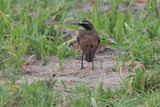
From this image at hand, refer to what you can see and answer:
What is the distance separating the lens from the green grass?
712 centimetres

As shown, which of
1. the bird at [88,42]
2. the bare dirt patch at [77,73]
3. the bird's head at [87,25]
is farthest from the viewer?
the bird's head at [87,25]

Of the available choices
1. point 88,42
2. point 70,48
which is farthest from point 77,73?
point 70,48

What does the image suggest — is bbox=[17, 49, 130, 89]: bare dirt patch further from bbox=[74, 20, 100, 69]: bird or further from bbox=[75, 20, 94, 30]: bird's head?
bbox=[75, 20, 94, 30]: bird's head

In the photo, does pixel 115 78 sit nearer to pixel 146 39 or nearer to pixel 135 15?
pixel 146 39

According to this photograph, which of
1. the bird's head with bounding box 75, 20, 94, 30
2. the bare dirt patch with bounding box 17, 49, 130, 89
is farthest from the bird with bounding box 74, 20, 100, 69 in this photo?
the bare dirt patch with bounding box 17, 49, 130, 89

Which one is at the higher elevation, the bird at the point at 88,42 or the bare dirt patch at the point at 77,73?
the bird at the point at 88,42

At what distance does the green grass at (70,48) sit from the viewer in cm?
712

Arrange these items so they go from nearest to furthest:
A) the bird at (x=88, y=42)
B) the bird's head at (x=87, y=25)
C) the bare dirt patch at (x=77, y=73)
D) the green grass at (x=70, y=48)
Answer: the green grass at (x=70, y=48) → the bare dirt patch at (x=77, y=73) → the bird at (x=88, y=42) → the bird's head at (x=87, y=25)

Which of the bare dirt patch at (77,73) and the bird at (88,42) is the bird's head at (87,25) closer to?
the bird at (88,42)

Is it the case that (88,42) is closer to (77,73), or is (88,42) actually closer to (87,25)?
(87,25)

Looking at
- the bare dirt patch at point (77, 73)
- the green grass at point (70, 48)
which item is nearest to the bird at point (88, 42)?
the bare dirt patch at point (77, 73)

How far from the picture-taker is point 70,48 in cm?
926

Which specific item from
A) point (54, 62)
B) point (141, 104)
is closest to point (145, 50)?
point (54, 62)

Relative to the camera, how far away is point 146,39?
9203mm
